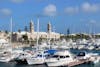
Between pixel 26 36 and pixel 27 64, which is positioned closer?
pixel 27 64

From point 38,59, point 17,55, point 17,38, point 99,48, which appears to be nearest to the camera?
point 38,59

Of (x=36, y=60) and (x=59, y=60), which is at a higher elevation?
(x=59, y=60)

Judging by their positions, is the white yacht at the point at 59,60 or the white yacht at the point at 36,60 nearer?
the white yacht at the point at 59,60

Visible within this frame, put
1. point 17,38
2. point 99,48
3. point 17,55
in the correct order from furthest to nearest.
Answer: point 17,38 < point 99,48 < point 17,55

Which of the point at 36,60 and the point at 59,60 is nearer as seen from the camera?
the point at 59,60

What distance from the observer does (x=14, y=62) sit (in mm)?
55469

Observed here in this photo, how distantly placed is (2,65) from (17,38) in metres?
127

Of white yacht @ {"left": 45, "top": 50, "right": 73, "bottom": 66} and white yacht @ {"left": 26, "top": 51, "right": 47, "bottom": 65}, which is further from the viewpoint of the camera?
white yacht @ {"left": 26, "top": 51, "right": 47, "bottom": 65}

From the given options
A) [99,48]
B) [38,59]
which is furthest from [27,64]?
[99,48]

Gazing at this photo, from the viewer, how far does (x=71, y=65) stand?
156 feet

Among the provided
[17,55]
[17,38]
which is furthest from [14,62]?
[17,38]

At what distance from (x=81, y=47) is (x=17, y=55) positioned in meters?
52.4

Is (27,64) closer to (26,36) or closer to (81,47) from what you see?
(81,47)

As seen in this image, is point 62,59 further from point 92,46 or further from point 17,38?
point 17,38
